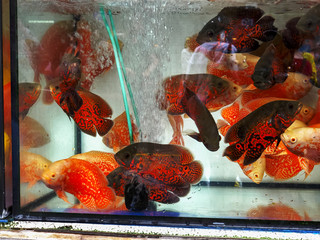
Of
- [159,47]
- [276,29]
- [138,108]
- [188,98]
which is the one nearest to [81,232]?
[138,108]

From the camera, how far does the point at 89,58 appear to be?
133 centimetres

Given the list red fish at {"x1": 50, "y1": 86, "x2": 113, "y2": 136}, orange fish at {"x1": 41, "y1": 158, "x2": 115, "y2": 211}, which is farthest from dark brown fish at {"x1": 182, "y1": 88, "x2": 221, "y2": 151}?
orange fish at {"x1": 41, "y1": 158, "x2": 115, "y2": 211}

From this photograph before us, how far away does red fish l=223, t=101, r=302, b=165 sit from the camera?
1.16m

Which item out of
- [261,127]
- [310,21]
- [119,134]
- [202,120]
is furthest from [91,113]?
[310,21]

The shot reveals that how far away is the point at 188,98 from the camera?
1238 mm

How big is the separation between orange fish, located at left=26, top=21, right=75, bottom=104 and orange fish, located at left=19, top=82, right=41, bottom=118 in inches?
1.3

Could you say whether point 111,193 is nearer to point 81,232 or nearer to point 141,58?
point 81,232

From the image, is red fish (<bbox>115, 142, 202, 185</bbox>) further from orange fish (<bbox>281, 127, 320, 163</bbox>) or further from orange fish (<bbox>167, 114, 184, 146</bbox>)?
orange fish (<bbox>281, 127, 320, 163</bbox>)

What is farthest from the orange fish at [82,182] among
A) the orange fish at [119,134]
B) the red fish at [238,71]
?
the red fish at [238,71]

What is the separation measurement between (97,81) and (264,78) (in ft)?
2.55

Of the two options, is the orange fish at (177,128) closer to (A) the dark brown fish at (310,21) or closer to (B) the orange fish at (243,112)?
(B) the orange fish at (243,112)

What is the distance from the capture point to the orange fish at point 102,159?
128 cm

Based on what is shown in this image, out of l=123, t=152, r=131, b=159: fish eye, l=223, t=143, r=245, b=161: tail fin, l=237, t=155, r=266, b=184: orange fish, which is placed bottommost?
l=237, t=155, r=266, b=184: orange fish

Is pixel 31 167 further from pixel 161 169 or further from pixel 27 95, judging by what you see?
pixel 161 169
